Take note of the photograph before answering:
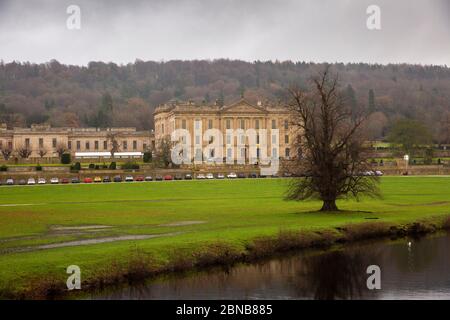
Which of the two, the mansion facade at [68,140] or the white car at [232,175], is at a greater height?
the mansion facade at [68,140]

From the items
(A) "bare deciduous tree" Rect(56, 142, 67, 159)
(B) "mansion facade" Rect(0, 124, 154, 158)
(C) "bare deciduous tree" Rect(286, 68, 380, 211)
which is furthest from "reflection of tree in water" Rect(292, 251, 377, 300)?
(B) "mansion facade" Rect(0, 124, 154, 158)

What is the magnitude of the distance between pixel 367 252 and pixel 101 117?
120 metres

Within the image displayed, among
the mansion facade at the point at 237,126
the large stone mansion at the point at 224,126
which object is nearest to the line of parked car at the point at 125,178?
the large stone mansion at the point at 224,126

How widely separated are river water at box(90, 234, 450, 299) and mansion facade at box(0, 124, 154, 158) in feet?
304

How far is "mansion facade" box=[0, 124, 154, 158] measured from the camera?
389 feet

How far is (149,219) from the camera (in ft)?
117

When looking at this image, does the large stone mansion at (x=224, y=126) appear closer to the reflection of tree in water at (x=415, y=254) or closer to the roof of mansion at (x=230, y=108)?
the roof of mansion at (x=230, y=108)

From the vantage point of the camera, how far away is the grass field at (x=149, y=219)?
24.1 m

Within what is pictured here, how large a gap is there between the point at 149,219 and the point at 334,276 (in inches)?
531

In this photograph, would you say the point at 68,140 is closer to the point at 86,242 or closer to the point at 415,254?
the point at 86,242

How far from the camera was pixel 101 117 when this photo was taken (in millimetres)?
143375

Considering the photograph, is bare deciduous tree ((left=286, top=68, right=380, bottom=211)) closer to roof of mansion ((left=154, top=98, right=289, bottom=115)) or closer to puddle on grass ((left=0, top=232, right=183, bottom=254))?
puddle on grass ((left=0, top=232, right=183, bottom=254))

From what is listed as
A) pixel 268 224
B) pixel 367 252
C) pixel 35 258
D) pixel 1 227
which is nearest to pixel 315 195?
pixel 268 224

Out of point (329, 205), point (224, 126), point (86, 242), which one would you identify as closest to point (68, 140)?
point (224, 126)
